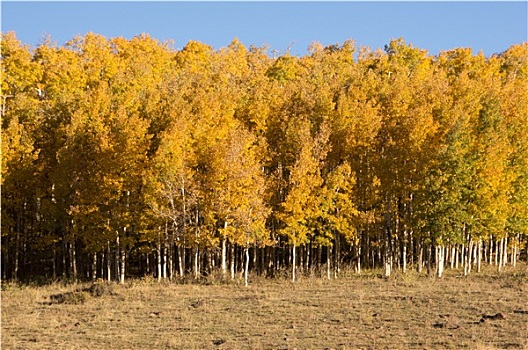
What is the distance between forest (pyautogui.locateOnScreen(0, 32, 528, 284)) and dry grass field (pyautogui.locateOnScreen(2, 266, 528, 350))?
13.9 feet

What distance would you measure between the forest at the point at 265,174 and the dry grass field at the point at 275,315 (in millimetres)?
4250

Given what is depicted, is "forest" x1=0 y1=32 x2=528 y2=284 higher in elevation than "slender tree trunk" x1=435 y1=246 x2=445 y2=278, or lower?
higher

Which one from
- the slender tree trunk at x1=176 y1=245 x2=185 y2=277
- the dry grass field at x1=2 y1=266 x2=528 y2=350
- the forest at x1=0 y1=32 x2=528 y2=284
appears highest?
the forest at x1=0 y1=32 x2=528 y2=284

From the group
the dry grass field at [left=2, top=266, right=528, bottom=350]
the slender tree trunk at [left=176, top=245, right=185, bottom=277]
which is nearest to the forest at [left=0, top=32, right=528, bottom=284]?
the slender tree trunk at [left=176, top=245, right=185, bottom=277]

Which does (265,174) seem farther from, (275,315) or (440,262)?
(275,315)

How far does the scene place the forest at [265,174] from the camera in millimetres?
46562

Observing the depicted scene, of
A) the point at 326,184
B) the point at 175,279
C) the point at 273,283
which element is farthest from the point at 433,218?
the point at 175,279

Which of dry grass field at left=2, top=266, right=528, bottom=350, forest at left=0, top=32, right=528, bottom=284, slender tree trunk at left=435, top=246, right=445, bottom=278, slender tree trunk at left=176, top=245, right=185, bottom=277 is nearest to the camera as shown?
dry grass field at left=2, top=266, right=528, bottom=350

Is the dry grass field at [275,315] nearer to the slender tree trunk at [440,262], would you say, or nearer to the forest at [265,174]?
the slender tree trunk at [440,262]

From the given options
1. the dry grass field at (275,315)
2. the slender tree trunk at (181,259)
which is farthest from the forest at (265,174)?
the dry grass field at (275,315)

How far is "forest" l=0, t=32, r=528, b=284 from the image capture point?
153 ft

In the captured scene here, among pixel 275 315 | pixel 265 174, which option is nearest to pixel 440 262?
pixel 265 174

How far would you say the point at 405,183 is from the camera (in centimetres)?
4984

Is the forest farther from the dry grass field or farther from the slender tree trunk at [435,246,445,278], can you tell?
the dry grass field
